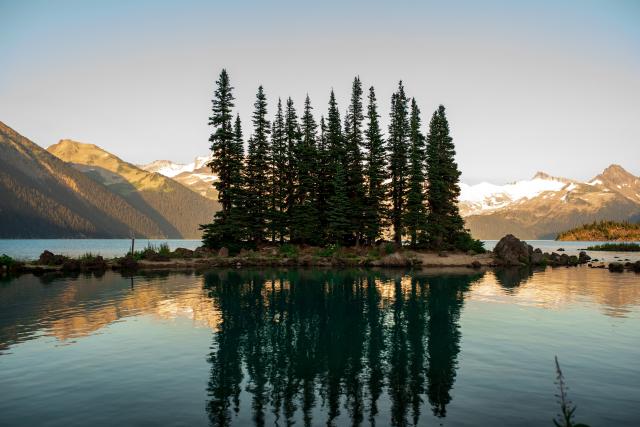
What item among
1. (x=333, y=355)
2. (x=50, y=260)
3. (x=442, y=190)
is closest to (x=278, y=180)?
(x=442, y=190)

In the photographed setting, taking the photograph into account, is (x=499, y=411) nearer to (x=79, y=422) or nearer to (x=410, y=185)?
(x=79, y=422)

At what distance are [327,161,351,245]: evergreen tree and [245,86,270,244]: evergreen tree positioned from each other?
10.7 metres

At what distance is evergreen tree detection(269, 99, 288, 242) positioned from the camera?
227 feet

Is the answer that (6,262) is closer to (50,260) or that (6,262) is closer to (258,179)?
(50,260)

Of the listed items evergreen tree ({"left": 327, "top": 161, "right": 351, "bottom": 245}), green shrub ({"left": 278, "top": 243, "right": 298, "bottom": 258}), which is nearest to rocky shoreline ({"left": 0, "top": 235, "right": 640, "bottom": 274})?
green shrub ({"left": 278, "top": 243, "right": 298, "bottom": 258})

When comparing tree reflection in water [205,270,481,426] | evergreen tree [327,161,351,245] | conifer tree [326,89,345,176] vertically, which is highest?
conifer tree [326,89,345,176]

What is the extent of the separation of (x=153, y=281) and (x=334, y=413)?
112ft

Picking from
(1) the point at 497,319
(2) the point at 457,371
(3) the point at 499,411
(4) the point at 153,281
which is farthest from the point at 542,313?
(4) the point at 153,281

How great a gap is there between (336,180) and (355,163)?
21.2 ft

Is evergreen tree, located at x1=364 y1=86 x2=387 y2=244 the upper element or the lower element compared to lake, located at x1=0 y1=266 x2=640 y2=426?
upper

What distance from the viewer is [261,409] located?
1118cm

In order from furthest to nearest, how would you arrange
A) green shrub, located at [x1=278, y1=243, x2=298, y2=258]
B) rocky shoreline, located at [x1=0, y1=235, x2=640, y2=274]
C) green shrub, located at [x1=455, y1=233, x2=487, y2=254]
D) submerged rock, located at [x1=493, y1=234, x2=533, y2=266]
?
green shrub, located at [x1=455, y1=233, x2=487, y2=254], green shrub, located at [x1=278, y1=243, x2=298, y2=258], submerged rock, located at [x1=493, y1=234, x2=533, y2=266], rocky shoreline, located at [x1=0, y1=235, x2=640, y2=274]

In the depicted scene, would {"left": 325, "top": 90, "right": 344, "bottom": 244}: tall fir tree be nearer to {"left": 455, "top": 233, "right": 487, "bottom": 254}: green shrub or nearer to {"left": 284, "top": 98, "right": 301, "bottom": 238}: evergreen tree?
{"left": 284, "top": 98, "right": 301, "bottom": 238}: evergreen tree

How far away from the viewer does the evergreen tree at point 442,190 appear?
67.1 meters
